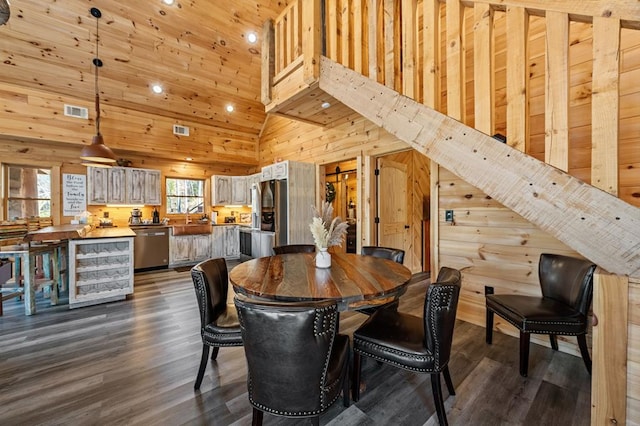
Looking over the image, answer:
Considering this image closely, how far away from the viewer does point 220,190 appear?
6.61m

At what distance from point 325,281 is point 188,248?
5114mm

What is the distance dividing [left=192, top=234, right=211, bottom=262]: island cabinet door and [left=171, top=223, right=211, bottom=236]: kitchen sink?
120 mm

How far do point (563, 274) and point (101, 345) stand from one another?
410cm

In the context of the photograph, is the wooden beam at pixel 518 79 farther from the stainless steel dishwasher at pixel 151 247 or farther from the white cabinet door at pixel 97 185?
the white cabinet door at pixel 97 185

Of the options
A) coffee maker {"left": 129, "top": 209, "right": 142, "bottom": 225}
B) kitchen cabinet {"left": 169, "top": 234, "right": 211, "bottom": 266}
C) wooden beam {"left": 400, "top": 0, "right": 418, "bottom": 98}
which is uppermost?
wooden beam {"left": 400, "top": 0, "right": 418, "bottom": 98}

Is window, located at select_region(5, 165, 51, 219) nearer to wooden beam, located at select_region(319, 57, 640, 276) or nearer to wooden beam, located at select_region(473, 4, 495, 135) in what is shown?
wooden beam, located at select_region(319, 57, 640, 276)

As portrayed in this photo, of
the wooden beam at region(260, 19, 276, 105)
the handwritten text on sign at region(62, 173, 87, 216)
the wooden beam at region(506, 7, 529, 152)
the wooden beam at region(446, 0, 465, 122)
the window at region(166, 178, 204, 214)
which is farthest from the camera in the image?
the window at region(166, 178, 204, 214)

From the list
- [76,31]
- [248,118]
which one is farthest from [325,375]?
[248,118]

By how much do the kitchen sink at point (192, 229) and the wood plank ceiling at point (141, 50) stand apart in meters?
2.43

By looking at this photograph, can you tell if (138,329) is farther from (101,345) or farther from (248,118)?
(248,118)

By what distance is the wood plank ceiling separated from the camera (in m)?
3.86

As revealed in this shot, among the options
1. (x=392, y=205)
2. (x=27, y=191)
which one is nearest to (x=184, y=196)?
(x=27, y=191)

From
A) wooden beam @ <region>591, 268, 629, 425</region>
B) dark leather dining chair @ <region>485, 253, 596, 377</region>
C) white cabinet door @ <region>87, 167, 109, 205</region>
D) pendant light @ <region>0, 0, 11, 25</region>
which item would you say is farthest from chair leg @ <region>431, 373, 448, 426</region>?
white cabinet door @ <region>87, 167, 109, 205</region>

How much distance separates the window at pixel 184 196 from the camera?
630 cm
